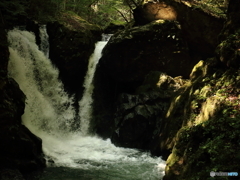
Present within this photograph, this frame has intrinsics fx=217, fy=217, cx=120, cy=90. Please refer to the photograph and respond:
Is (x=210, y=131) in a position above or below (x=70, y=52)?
below

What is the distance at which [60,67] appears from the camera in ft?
46.6

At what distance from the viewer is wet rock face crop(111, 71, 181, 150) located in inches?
445

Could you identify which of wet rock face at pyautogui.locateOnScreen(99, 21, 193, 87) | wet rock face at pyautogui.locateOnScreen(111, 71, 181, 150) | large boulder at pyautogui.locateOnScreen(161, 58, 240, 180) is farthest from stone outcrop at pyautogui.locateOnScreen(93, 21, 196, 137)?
large boulder at pyautogui.locateOnScreen(161, 58, 240, 180)

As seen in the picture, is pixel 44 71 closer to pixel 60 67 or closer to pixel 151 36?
pixel 60 67

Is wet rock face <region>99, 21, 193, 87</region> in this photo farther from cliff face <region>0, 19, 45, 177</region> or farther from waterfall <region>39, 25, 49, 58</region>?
cliff face <region>0, 19, 45, 177</region>

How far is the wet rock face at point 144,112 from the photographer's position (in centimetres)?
1130

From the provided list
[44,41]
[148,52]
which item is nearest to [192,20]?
[148,52]

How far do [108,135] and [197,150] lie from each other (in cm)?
817

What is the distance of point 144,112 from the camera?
1141cm

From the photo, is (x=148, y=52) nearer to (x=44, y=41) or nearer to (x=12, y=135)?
(x=44, y=41)

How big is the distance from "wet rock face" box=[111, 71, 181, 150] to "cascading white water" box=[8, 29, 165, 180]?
74 cm

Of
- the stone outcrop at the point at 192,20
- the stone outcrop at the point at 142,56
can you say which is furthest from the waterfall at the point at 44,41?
the stone outcrop at the point at 192,20

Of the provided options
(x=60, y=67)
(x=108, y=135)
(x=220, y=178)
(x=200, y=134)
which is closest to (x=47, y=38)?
(x=60, y=67)

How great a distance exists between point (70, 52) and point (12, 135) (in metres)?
7.94
